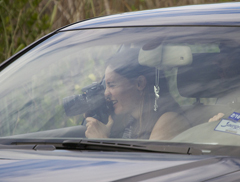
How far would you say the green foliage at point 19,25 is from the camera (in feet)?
17.3

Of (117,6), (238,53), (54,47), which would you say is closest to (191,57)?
(238,53)

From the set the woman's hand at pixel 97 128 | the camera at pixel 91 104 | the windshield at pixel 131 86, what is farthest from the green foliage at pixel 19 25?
the woman's hand at pixel 97 128

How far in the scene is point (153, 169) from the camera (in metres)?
1.36

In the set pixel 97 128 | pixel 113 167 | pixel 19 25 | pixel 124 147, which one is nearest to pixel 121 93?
pixel 97 128

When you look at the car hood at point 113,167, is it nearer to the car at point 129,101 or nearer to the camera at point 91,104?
the car at point 129,101

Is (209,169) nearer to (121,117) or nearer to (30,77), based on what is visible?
(121,117)

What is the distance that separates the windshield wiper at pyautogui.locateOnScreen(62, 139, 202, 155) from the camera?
158cm

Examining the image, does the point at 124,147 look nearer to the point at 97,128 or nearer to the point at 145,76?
the point at 97,128

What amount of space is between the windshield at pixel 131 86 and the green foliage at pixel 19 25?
10.2ft

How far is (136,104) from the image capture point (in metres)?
1.89

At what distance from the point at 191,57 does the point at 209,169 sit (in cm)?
73

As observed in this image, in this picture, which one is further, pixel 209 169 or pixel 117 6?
pixel 117 6

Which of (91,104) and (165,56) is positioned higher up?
(165,56)

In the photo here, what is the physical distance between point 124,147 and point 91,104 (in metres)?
0.38
